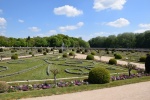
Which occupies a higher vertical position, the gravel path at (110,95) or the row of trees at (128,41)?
the row of trees at (128,41)

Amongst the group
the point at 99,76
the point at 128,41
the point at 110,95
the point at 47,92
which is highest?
the point at 128,41

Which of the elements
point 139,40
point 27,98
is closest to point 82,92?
point 27,98

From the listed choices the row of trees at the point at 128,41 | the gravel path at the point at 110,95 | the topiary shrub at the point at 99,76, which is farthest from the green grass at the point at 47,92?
the row of trees at the point at 128,41

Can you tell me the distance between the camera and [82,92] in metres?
13.9

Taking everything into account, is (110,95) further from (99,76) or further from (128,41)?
(128,41)

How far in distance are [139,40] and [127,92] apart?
90876 millimetres

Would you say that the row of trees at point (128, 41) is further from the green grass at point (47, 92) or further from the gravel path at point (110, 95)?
the gravel path at point (110, 95)

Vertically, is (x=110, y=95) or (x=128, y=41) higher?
(x=128, y=41)

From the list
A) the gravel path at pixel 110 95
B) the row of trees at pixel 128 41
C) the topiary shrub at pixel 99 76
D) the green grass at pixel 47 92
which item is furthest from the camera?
the row of trees at pixel 128 41

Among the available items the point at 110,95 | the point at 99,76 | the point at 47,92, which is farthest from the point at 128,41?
the point at 47,92

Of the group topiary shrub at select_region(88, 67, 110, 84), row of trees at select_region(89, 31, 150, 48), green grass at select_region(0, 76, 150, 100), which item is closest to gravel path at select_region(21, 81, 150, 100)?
green grass at select_region(0, 76, 150, 100)

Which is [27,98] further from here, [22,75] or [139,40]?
[139,40]

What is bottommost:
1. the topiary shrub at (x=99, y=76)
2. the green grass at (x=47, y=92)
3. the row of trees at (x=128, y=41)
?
the green grass at (x=47, y=92)

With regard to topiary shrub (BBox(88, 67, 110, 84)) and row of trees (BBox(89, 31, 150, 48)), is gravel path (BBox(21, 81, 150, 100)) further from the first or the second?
row of trees (BBox(89, 31, 150, 48))
